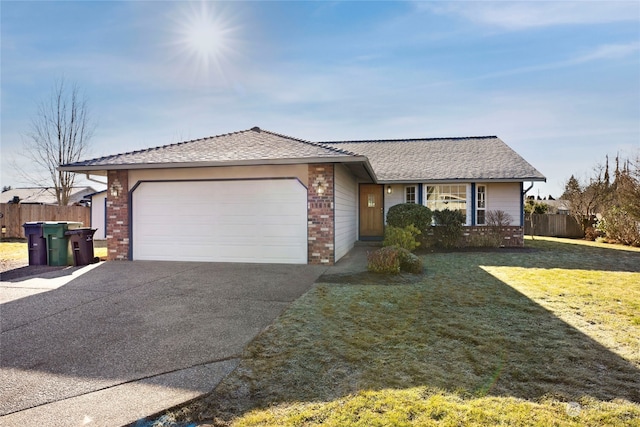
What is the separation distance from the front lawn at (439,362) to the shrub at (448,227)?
6722mm

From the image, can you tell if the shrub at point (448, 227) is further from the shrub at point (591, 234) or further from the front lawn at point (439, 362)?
the shrub at point (591, 234)

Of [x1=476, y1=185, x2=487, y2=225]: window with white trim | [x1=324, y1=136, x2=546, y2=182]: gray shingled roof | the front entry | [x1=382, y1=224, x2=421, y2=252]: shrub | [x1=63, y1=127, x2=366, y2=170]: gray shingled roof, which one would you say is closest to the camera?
[x1=63, y1=127, x2=366, y2=170]: gray shingled roof

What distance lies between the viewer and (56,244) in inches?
378

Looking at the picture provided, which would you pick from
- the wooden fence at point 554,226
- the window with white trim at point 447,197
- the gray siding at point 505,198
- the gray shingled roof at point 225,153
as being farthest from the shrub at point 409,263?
the wooden fence at point 554,226

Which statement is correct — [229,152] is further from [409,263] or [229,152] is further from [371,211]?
[371,211]

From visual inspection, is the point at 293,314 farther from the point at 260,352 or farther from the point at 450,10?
the point at 450,10

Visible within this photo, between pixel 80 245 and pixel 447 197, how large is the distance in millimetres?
12508

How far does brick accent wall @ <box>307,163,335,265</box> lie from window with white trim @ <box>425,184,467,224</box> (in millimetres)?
6814

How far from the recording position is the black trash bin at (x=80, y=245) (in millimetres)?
9648

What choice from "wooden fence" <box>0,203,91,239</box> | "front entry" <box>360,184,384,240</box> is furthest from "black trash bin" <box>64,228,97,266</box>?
"wooden fence" <box>0,203,91,239</box>

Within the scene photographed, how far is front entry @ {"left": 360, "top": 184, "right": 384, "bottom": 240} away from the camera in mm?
15219

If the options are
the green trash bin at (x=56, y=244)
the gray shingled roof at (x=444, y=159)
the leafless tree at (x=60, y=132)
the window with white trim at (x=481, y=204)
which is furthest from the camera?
the leafless tree at (x=60, y=132)

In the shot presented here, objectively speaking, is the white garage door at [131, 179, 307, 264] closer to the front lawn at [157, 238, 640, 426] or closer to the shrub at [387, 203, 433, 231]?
the front lawn at [157, 238, 640, 426]

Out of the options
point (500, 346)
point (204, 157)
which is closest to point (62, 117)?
point (204, 157)
